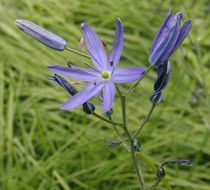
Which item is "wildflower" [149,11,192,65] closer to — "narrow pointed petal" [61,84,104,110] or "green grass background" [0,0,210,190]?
"narrow pointed petal" [61,84,104,110]

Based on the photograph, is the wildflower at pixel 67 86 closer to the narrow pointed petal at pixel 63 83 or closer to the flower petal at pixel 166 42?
the narrow pointed petal at pixel 63 83

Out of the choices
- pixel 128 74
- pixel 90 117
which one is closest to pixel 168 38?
pixel 128 74

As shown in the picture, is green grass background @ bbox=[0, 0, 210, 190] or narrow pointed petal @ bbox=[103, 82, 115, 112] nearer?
narrow pointed petal @ bbox=[103, 82, 115, 112]

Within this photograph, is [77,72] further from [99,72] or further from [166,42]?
[166,42]

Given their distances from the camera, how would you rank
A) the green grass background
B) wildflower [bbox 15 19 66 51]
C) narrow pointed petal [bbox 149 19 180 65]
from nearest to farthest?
narrow pointed petal [bbox 149 19 180 65] < wildflower [bbox 15 19 66 51] < the green grass background

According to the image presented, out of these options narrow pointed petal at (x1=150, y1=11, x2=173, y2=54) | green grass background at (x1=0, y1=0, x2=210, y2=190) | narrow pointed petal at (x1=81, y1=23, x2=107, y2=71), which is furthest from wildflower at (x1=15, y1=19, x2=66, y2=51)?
green grass background at (x1=0, y1=0, x2=210, y2=190)

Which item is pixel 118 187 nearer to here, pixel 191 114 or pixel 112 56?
pixel 191 114

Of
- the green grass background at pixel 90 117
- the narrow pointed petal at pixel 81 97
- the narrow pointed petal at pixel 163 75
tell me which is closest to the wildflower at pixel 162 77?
the narrow pointed petal at pixel 163 75
